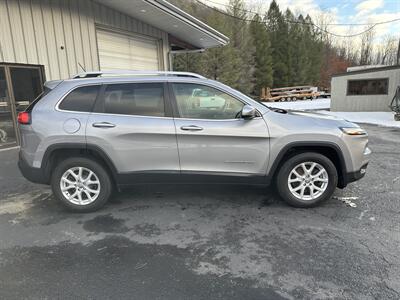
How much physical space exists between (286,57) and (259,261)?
153 ft

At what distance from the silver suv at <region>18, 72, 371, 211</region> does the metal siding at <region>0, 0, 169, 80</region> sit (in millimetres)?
4620

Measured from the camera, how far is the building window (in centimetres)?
1784

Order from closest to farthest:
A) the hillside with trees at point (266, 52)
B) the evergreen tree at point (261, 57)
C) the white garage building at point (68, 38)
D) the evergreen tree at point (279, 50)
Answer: the white garage building at point (68, 38), the hillside with trees at point (266, 52), the evergreen tree at point (261, 57), the evergreen tree at point (279, 50)

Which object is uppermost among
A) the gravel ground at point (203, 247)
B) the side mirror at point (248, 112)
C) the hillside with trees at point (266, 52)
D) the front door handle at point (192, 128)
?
the hillside with trees at point (266, 52)

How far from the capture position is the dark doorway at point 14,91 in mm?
7574

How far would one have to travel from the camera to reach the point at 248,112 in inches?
147

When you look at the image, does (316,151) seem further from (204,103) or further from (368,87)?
(368,87)

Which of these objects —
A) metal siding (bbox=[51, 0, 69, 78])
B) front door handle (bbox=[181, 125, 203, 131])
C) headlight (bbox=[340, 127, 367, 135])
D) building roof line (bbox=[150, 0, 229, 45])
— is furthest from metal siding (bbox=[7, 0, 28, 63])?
headlight (bbox=[340, 127, 367, 135])

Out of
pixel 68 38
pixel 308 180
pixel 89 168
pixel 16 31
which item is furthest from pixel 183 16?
pixel 308 180

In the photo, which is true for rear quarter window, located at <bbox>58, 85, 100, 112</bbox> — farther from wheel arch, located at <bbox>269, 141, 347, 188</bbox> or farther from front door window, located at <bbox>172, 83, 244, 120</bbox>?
wheel arch, located at <bbox>269, 141, 347, 188</bbox>

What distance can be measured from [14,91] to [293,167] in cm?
736

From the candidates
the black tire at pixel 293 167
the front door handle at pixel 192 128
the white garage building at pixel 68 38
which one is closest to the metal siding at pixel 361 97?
the white garage building at pixel 68 38

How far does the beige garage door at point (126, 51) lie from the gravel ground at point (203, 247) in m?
6.52

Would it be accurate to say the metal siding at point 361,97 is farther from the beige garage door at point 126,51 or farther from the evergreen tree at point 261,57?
the evergreen tree at point 261,57
